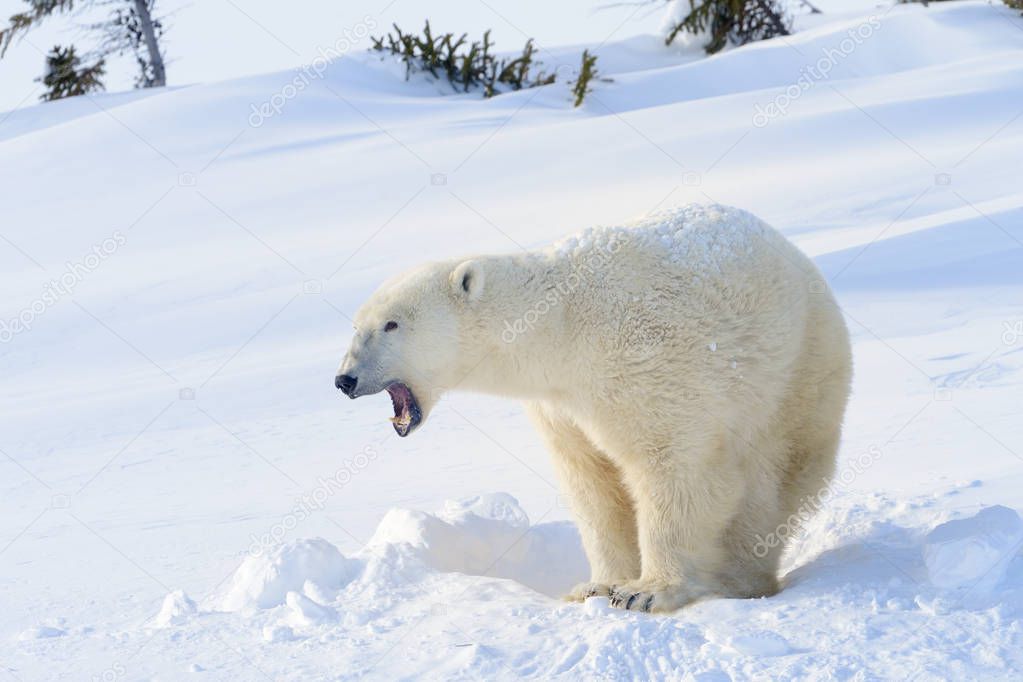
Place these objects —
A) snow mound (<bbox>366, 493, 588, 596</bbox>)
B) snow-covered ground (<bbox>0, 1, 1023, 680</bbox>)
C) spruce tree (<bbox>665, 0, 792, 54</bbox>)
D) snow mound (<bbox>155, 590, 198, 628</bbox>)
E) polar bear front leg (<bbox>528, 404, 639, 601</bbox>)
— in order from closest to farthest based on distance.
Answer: snow-covered ground (<bbox>0, 1, 1023, 680</bbox>)
snow mound (<bbox>155, 590, 198, 628</bbox>)
polar bear front leg (<bbox>528, 404, 639, 601</bbox>)
snow mound (<bbox>366, 493, 588, 596</bbox>)
spruce tree (<bbox>665, 0, 792, 54</bbox>)

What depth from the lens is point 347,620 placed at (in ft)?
12.5

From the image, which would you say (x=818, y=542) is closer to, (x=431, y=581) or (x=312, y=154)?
(x=431, y=581)

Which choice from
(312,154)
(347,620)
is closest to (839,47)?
(312,154)

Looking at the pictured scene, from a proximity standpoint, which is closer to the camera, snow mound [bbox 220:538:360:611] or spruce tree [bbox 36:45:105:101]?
snow mound [bbox 220:538:360:611]

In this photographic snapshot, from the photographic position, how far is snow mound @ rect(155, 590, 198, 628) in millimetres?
3918

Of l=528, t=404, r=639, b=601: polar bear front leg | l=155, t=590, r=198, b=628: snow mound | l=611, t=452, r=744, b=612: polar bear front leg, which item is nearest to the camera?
l=155, t=590, r=198, b=628: snow mound

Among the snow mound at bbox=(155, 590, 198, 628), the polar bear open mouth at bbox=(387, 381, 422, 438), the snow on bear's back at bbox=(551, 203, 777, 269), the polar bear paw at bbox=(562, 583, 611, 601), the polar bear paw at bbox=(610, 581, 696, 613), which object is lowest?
the polar bear paw at bbox=(562, 583, 611, 601)

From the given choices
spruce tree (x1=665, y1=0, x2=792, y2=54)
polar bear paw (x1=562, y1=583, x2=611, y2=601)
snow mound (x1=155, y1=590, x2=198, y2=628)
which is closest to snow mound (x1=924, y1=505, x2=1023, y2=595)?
polar bear paw (x1=562, y1=583, x2=611, y2=601)

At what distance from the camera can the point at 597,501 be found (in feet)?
14.9

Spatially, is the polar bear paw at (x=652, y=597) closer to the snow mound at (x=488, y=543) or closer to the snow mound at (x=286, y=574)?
the snow mound at (x=488, y=543)

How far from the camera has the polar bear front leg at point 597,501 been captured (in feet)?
14.7

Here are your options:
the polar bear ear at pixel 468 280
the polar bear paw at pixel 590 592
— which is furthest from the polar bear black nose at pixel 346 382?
the polar bear paw at pixel 590 592

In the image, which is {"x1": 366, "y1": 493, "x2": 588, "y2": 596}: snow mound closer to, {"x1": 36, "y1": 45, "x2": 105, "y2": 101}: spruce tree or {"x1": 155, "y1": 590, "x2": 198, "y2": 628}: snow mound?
{"x1": 155, "y1": 590, "x2": 198, "y2": 628}: snow mound

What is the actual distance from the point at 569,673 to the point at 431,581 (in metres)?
0.99
